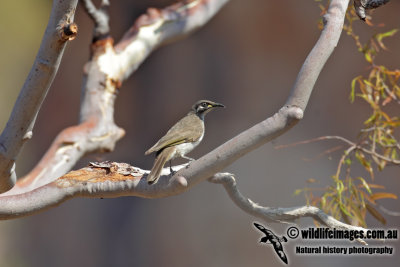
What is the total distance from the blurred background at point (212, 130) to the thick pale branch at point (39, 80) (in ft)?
8.49

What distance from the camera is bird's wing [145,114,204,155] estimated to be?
2111mm

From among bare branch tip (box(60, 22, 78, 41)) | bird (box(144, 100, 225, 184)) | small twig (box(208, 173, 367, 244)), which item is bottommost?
small twig (box(208, 173, 367, 244))

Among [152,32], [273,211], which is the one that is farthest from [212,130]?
[273,211]

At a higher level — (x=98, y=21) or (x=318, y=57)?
(x=98, y=21)

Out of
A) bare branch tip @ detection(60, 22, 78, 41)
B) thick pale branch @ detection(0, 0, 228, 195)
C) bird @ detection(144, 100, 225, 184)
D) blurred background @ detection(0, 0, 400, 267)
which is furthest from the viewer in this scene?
blurred background @ detection(0, 0, 400, 267)

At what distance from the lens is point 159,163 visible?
1.97 m

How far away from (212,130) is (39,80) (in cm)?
290

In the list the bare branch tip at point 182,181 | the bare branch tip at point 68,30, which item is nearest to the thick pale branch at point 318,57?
the bare branch tip at point 182,181

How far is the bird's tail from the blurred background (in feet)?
7.72

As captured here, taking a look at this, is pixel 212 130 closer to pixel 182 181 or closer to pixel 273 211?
pixel 273 211

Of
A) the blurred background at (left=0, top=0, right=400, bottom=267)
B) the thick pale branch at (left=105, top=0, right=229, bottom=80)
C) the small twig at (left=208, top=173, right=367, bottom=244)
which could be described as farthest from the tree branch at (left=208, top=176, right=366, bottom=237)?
the blurred background at (left=0, top=0, right=400, bottom=267)

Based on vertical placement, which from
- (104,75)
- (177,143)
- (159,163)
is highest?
(104,75)

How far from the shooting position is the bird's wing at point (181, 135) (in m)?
2.11

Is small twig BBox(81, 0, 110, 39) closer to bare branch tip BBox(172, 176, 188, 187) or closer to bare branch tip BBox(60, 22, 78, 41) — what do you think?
bare branch tip BBox(60, 22, 78, 41)
